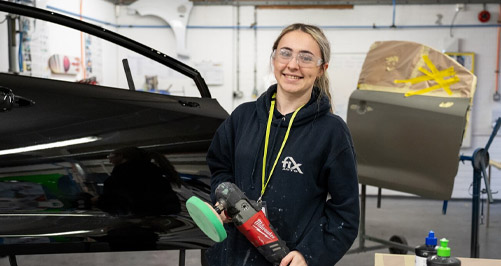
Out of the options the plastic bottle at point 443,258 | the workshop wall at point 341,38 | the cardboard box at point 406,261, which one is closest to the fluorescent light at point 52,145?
the cardboard box at point 406,261

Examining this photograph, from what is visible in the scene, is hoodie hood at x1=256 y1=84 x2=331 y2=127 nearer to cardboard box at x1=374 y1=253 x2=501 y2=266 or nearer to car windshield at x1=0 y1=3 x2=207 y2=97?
cardboard box at x1=374 y1=253 x2=501 y2=266

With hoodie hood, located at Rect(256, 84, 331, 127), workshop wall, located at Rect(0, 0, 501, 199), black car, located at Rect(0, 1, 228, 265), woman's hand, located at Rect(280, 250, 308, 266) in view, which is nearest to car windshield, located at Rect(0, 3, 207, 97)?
workshop wall, located at Rect(0, 0, 501, 199)

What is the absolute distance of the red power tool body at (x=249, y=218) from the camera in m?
1.33

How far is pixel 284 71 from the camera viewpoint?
1.47 meters

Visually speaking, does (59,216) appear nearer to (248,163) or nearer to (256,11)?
(248,163)

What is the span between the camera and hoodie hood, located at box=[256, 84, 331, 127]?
1.44 m

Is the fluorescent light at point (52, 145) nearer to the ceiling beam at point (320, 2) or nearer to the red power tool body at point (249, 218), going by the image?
the red power tool body at point (249, 218)

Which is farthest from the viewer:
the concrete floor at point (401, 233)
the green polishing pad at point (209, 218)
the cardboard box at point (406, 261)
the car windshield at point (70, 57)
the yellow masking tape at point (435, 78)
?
the car windshield at point (70, 57)

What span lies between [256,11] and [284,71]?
228 inches

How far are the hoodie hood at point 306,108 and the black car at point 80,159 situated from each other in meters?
0.59

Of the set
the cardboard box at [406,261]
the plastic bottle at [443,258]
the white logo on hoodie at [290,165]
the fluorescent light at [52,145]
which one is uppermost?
the white logo on hoodie at [290,165]

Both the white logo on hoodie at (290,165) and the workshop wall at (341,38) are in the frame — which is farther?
the workshop wall at (341,38)

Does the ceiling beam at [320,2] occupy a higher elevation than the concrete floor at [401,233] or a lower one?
higher

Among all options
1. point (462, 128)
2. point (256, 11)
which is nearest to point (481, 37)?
point (256, 11)
